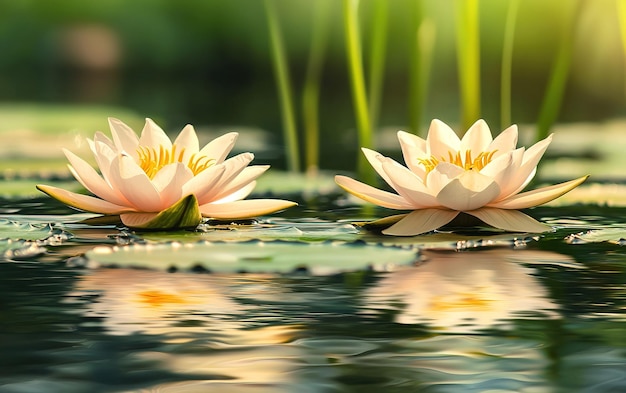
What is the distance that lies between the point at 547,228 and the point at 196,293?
0.98 metres

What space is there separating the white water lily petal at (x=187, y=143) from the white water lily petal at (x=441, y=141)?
1.93 feet

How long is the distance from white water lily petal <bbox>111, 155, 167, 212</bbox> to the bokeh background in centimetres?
605

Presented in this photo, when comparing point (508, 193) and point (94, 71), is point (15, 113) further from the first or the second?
point (94, 71)

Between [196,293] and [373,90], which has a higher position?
[373,90]

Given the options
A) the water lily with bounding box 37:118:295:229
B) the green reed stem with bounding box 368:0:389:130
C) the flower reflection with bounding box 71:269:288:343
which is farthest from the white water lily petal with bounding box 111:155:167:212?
the green reed stem with bounding box 368:0:389:130

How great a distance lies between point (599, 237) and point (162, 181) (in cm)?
104

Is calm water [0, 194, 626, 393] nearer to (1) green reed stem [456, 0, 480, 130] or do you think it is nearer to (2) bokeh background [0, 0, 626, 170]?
(1) green reed stem [456, 0, 480, 130]

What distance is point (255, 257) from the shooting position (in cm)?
221

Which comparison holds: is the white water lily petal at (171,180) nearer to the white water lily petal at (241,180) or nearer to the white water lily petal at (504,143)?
the white water lily petal at (241,180)

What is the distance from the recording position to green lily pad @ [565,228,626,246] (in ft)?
8.43

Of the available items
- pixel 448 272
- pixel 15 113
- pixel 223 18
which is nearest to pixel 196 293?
pixel 448 272

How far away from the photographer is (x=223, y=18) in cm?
1249

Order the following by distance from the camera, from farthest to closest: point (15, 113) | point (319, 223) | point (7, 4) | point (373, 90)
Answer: point (7, 4) < point (15, 113) < point (373, 90) < point (319, 223)

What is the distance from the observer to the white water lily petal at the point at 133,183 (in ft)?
8.20
